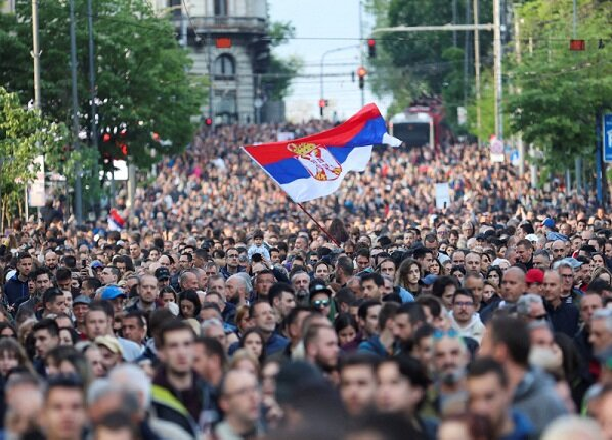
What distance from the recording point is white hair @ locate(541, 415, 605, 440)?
841 centimetres

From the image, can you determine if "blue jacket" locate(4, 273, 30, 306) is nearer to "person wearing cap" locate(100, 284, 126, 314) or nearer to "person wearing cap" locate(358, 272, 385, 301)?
"person wearing cap" locate(100, 284, 126, 314)

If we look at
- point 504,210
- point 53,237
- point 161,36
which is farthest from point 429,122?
point 53,237

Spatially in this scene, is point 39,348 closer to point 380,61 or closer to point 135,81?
point 135,81

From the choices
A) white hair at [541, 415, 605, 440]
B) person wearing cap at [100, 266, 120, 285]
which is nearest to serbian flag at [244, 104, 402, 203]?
person wearing cap at [100, 266, 120, 285]

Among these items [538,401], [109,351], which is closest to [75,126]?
[109,351]

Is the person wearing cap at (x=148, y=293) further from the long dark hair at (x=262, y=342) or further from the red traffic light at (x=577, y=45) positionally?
the red traffic light at (x=577, y=45)

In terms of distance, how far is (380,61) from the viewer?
146 meters

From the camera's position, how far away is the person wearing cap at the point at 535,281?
17830mm

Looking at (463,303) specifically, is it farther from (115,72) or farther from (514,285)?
(115,72)

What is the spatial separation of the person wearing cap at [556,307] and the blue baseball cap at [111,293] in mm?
4016

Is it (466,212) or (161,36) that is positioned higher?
(161,36)

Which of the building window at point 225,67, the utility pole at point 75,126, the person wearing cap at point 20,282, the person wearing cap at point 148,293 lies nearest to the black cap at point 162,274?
the person wearing cap at point 20,282

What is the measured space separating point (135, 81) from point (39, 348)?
4256 cm

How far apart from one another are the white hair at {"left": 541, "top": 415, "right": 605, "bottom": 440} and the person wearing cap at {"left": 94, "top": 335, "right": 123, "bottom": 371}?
545 centimetres
